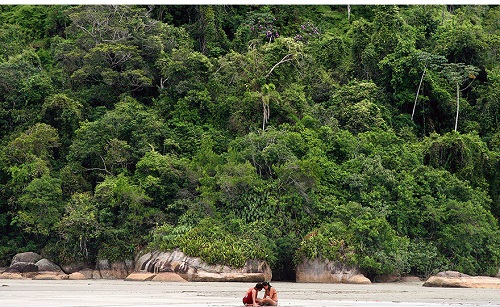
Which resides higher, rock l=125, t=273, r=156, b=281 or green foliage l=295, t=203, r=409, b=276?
green foliage l=295, t=203, r=409, b=276

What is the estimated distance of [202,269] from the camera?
30.9 meters

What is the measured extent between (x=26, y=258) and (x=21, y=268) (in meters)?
1.38

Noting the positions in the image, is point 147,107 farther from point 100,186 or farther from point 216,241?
point 216,241

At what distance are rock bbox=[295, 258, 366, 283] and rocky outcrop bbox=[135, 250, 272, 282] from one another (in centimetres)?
149

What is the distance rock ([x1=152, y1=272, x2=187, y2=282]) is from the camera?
30386 millimetres

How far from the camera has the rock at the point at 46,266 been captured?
1325 inches

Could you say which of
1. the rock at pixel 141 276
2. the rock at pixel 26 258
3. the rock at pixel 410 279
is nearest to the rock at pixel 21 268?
the rock at pixel 26 258

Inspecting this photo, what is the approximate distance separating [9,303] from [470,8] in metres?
45.5

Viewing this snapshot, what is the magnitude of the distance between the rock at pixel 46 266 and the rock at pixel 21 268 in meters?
0.39

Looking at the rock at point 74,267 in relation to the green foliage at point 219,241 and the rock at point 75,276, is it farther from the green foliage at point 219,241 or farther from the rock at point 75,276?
the green foliage at point 219,241

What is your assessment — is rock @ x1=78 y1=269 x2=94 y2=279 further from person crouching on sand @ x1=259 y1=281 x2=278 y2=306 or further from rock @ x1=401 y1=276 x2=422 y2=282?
person crouching on sand @ x1=259 y1=281 x2=278 y2=306

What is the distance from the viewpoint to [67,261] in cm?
3475

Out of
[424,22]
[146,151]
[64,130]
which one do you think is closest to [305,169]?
[146,151]

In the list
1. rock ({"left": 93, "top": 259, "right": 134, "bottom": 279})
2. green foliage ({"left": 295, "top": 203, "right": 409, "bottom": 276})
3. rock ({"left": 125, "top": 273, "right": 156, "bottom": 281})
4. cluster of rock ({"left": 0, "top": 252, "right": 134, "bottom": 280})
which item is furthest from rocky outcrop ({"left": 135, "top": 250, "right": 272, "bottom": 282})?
cluster of rock ({"left": 0, "top": 252, "right": 134, "bottom": 280})
